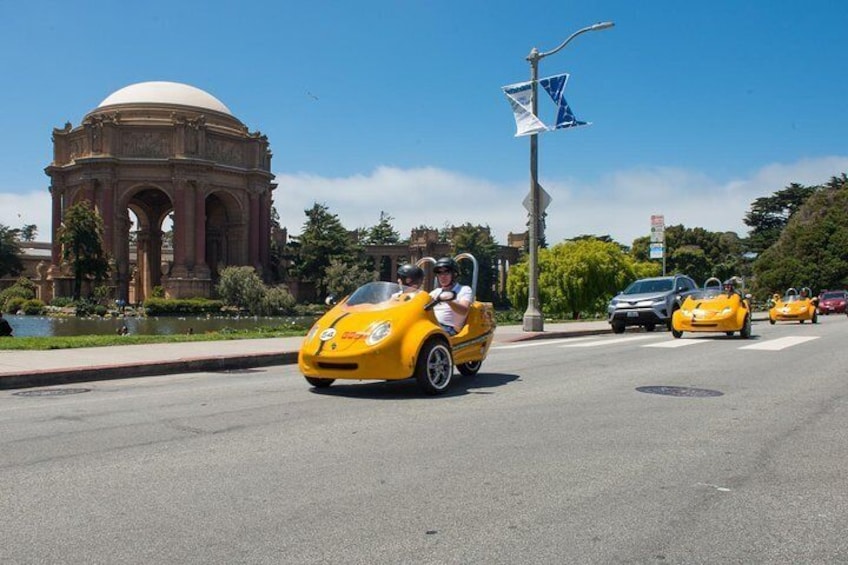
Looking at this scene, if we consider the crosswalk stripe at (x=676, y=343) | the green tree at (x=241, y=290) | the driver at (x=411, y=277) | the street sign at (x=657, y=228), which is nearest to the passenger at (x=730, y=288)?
the crosswalk stripe at (x=676, y=343)

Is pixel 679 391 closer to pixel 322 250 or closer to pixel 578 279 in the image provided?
pixel 578 279

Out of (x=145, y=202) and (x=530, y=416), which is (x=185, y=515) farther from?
(x=145, y=202)

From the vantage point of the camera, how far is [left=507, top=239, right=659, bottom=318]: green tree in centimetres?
5038

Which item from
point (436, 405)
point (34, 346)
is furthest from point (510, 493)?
point (34, 346)

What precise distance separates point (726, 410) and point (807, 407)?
3.51 ft

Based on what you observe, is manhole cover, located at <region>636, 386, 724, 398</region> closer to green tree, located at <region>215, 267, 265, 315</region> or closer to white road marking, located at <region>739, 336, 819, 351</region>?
white road marking, located at <region>739, 336, 819, 351</region>

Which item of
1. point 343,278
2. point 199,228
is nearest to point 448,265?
point 343,278

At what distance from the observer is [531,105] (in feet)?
75.9

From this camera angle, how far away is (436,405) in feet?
26.8

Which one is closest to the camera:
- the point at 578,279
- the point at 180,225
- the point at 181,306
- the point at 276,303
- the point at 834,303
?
the point at 834,303

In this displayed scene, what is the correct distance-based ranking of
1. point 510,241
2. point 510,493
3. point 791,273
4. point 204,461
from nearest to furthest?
point 510,493, point 204,461, point 791,273, point 510,241

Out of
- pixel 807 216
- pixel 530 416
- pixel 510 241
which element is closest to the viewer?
pixel 530 416

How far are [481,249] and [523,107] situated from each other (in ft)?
263

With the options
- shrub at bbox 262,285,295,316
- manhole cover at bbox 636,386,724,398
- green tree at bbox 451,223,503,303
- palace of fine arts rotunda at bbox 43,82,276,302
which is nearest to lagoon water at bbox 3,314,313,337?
shrub at bbox 262,285,295,316
